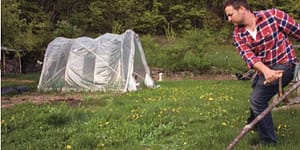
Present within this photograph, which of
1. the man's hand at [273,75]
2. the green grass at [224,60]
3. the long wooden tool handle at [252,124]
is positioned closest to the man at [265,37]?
the man's hand at [273,75]

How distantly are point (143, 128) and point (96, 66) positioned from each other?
984 cm

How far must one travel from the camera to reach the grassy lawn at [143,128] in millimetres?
5305

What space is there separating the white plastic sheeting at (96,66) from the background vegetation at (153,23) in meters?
4.12

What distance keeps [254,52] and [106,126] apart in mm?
3118

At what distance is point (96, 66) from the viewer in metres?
16.0

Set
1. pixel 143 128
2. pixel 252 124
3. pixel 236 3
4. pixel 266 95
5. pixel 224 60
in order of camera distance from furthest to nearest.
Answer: pixel 224 60
pixel 143 128
pixel 266 95
pixel 236 3
pixel 252 124

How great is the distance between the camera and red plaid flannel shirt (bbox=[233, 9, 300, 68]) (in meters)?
4.28

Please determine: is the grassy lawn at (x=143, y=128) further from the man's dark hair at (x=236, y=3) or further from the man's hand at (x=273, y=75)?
the man's dark hair at (x=236, y=3)

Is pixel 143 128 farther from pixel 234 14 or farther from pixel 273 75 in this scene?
pixel 273 75

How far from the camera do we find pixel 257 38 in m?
4.31

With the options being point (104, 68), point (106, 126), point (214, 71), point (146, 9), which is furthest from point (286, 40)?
point (146, 9)

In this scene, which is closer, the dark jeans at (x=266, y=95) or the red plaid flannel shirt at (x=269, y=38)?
the red plaid flannel shirt at (x=269, y=38)

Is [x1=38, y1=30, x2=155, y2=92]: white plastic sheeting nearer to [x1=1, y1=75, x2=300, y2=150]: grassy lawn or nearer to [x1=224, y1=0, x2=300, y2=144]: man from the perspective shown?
[x1=1, y1=75, x2=300, y2=150]: grassy lawn

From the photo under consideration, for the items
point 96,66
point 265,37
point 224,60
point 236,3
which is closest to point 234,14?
point 236,3
